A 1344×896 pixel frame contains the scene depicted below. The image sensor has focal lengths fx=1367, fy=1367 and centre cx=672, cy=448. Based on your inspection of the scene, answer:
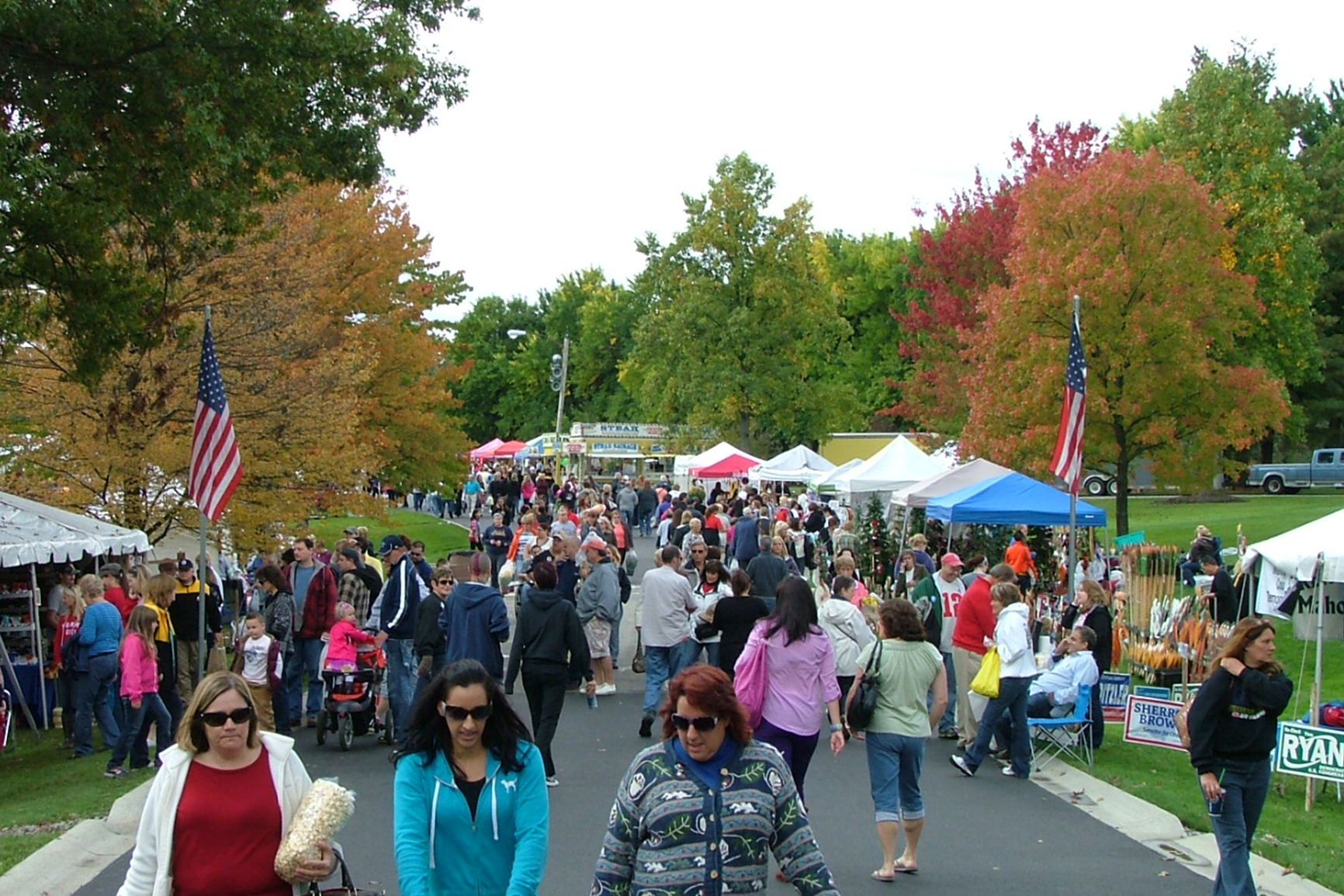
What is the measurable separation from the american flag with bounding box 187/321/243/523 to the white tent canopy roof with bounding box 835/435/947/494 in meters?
14.8

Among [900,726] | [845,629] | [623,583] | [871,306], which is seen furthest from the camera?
[871,306]

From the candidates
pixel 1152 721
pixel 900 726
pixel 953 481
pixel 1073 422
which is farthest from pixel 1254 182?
pixel 900 726

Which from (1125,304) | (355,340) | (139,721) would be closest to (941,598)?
(139,721)

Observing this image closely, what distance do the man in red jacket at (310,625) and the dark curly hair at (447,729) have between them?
8.70 meters

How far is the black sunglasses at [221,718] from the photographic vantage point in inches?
174

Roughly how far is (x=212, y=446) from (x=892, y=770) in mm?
8570

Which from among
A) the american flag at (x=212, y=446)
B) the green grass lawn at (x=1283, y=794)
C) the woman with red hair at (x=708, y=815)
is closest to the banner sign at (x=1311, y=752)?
the green grass lawn at (x=1283, y=794)

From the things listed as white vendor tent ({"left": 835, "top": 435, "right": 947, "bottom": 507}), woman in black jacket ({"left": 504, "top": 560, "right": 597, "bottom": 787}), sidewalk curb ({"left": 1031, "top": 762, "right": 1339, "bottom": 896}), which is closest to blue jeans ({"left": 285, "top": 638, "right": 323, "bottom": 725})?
woman in black jacket ({"left": 504, "top": 560, "right": 597, "bottom": 787})

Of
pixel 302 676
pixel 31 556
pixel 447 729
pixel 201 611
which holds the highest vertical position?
pixel 31 556

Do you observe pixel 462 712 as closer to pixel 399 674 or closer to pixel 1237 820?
pixel 1237 820

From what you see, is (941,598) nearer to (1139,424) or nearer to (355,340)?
(355,340)

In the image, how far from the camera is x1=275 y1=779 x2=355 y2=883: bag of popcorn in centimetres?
433

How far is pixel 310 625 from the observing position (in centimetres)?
1314

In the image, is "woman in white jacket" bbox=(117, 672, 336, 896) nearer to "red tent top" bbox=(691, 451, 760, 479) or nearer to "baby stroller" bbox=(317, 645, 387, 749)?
"baby stroller" bbox=(317, 645, 387, 749)
